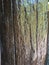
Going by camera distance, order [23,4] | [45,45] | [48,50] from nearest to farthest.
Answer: [23,4] < [45,45] < [48,50]

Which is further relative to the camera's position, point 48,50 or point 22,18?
point 48,50

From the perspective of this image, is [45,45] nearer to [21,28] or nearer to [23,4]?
[21,28]

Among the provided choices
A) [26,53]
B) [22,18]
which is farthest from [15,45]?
[22,18]

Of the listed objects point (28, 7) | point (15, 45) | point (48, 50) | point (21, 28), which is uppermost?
point (28, 7)

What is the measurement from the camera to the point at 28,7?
1287 mm

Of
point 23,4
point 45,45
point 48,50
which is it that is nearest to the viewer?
point 23,4

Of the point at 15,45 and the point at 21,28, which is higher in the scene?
the point at 21,28

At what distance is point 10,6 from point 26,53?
14.4 inches

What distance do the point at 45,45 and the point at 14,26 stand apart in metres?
0.29

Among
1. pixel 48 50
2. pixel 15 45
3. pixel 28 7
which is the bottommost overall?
pixel 48 50

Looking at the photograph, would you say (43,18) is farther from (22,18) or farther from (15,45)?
(15,45)

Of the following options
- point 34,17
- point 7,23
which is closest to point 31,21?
point 34,17

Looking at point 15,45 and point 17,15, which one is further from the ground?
point 17,15

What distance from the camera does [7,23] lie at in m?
1.32
